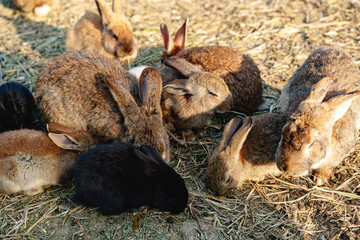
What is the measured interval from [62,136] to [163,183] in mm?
1241

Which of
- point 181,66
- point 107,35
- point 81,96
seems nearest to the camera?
point 81,96

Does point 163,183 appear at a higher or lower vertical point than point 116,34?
lower

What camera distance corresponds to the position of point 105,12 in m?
5.61

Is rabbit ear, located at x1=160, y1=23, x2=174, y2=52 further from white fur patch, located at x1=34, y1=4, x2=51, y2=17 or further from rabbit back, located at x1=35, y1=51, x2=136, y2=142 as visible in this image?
white fur patch, located at x1=34, y1=4, x2=51, y2=17

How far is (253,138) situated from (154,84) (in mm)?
1197

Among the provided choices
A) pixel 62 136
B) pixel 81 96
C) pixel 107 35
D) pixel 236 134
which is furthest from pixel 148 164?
pixel 107 35

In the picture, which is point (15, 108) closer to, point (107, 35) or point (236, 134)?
point (107, 35)

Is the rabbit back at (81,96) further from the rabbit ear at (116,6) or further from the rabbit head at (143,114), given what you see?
the rabbit ear at (116,6)

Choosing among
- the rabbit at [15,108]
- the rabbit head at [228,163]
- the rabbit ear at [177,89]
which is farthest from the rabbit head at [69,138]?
the rabbit head at [228,163]

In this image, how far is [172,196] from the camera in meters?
3.27

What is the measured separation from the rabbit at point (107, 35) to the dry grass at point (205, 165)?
0.55m

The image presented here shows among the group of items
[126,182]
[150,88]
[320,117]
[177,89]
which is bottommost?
[126,182]

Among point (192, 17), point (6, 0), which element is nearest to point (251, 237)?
point (192, 17)

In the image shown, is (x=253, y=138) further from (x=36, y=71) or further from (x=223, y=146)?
(x=36, y=71)
